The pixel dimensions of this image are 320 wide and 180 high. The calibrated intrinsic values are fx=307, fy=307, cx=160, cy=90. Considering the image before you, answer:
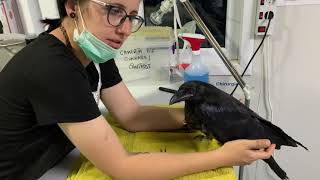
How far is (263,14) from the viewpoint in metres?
1.27

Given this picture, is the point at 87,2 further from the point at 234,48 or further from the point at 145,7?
the point at 234,48

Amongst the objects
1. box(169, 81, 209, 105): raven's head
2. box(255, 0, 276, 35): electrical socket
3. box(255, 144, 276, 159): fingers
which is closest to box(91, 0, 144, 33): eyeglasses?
box(169, 81, 209, 105): raven's head

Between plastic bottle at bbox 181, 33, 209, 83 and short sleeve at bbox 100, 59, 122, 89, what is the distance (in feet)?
1.23

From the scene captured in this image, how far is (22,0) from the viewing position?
133 cm

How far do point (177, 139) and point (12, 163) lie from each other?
0.49 metres

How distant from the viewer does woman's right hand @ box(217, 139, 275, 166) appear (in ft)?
2.61

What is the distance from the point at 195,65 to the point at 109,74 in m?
0.45

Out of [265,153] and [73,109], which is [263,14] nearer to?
[265,153]

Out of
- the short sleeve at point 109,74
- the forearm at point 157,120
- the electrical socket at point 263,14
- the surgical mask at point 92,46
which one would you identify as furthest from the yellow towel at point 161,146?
the electrical socket at point 263,14

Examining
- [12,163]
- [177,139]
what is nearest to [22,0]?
[12,163]

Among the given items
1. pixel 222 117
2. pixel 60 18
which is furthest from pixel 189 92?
pixel 60 18

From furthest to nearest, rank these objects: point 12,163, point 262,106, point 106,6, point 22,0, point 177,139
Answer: point 262,106 → point 22,0 → point 177,139 → point 12,163 → point 106,6

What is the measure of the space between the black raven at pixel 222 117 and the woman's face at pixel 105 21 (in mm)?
231

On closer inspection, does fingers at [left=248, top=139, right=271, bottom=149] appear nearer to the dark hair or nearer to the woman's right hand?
the woman's right hand
